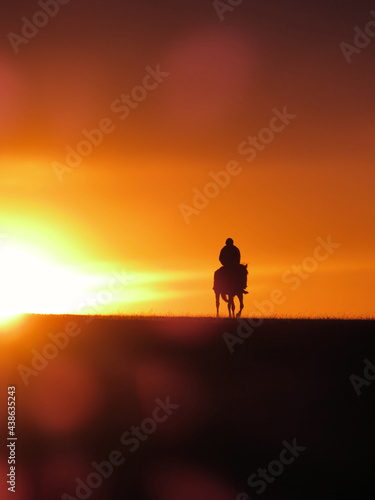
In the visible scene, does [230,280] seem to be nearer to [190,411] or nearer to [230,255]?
[230,255]

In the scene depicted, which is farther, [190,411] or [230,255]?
[230,255]

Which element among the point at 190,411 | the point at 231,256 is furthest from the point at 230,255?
the point at 190,411

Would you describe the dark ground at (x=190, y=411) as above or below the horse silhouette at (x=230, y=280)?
below

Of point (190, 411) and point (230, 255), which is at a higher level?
point (230, 255)

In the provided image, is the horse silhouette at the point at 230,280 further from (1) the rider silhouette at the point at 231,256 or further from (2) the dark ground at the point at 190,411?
(2) the dark ground at the point at 190,411

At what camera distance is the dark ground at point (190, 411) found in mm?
15711

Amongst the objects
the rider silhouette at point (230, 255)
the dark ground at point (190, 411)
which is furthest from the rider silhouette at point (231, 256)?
the dark ground at point (190, 411)

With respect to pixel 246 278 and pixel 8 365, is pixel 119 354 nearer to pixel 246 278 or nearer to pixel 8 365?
pixel 8 365

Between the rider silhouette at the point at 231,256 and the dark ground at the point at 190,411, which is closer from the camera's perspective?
the dark ground at the point at 190,411

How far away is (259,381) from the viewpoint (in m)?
23.1

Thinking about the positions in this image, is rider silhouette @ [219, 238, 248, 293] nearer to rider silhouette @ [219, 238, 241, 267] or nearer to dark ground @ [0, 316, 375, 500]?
rider silhouette @ [219, 238, 241, 267]

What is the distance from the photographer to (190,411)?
2041 centimetres

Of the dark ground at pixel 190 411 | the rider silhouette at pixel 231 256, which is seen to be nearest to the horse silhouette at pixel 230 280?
the rider silhouette at pixel 231 256

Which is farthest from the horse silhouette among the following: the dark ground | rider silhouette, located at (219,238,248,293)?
the dark ground
